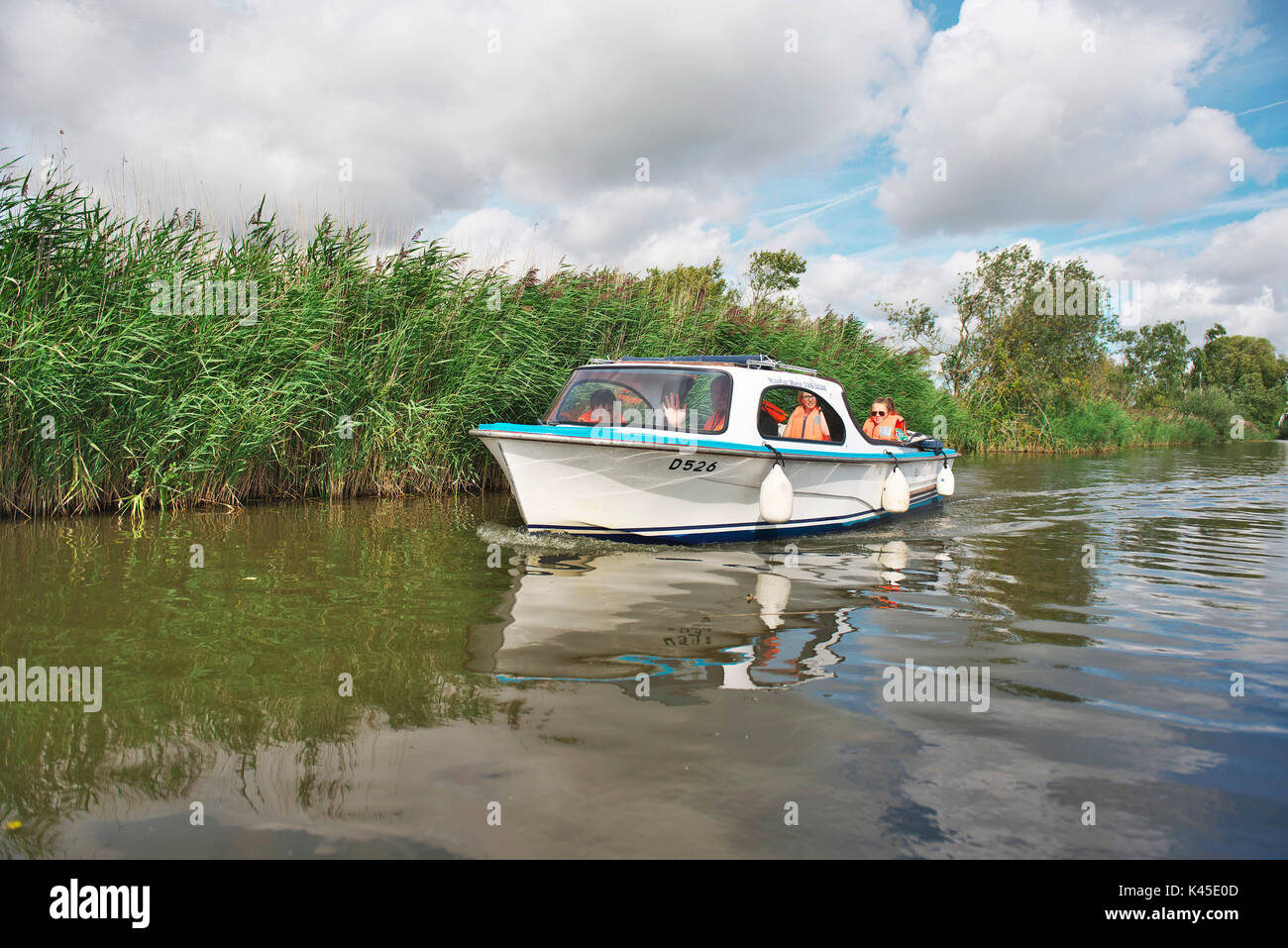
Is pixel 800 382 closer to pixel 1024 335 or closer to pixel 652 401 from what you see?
pixel 652 401

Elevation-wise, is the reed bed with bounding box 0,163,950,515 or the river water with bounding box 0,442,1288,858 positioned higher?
the reed bed with bounding box 0,163,950,515

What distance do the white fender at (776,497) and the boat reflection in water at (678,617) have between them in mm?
415

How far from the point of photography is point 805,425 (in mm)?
9680

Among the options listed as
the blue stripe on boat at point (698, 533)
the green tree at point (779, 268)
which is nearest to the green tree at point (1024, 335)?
the green tree at point (779, 268)

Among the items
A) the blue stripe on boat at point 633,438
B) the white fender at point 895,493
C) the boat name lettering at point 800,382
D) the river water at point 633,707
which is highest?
the boat name lettering at point 800,382

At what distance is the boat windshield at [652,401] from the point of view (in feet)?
27.5

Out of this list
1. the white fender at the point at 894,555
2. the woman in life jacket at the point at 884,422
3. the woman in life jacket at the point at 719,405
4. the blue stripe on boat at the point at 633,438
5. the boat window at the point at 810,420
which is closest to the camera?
the blue stripe on boat at the point at 633,438

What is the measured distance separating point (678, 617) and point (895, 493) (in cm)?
583

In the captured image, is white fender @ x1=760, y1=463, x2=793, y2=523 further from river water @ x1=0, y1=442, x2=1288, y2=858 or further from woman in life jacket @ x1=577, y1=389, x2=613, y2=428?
woman in life jacket @ x1=577, y1=389, x2=613, y2=428

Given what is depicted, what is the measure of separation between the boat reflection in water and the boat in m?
0.49

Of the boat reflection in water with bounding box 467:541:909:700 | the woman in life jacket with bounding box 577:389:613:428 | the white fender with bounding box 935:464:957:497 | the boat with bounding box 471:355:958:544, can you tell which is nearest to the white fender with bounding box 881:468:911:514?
the boat with bounding box 471:355:958:544

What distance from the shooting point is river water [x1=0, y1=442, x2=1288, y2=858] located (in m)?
2.71

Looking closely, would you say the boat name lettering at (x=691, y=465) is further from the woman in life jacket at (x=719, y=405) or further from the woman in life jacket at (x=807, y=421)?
the woman in life jacket at (x=807, y=421)
